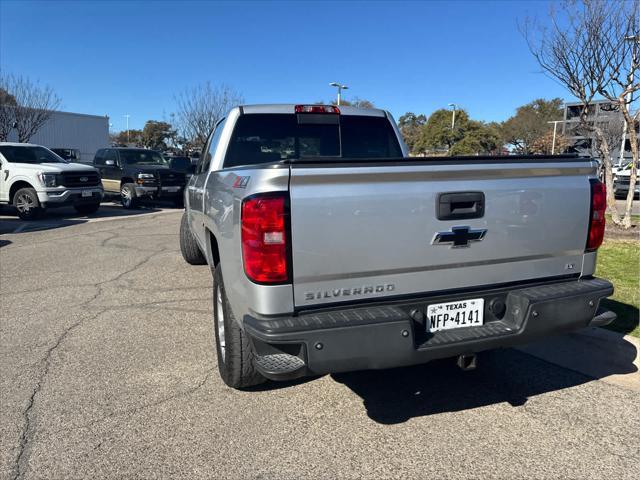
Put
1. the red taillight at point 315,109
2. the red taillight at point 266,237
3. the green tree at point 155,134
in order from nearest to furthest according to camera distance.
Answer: the red taillight at point 266,237 → the red taillight at point 315,109 → the green tree at point 155,134

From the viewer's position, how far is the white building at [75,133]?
36.2 metres

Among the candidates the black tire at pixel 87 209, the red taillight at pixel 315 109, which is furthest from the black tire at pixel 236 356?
the black tire at pixel 87 209

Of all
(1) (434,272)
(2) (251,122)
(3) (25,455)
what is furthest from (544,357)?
(3) (25,455)

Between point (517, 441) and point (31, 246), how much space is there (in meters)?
8.92

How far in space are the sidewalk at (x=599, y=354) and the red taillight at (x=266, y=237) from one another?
2.41m

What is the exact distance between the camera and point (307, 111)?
15.2 ft

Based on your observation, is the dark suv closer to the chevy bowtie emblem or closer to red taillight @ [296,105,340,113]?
red taillight @ [296,105,340,113]

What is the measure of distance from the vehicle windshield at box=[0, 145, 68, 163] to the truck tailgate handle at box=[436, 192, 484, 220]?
13.6 m

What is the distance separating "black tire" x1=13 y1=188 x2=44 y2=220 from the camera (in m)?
12.5

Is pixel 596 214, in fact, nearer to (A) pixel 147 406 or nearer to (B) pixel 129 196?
(A) pixel 147 406

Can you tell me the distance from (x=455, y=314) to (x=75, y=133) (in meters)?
42.5

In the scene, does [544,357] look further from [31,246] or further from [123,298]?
[31,246]

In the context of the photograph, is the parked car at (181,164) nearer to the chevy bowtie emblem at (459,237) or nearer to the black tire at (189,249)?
the black tire at (189,249)

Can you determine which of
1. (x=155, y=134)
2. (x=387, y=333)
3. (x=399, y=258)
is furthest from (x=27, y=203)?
(x=155, y=134)
